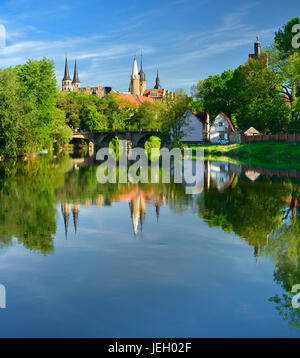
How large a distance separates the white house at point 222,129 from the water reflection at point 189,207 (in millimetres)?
59209

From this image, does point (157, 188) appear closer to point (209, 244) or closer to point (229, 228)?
point (229, 228)

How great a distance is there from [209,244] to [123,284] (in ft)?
15.1

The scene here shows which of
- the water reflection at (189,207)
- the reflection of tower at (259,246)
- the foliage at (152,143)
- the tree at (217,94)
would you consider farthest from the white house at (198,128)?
the reflection of tower at (259,246)

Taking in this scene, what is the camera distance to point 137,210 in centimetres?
2120

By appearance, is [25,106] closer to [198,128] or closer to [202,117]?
[198,128]

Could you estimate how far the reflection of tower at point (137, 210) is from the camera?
1819cm

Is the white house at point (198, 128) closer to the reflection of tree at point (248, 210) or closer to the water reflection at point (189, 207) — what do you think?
the water reflection at point (189, 207)

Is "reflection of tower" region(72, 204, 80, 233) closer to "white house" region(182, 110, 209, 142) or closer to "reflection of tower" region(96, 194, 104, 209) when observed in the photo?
"reflection of tower" region(96, 194, 104, 209)

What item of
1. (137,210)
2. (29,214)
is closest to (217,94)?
(137,210)

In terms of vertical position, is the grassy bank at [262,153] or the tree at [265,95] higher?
the tree at [265,95]

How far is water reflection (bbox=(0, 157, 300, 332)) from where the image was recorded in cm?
1383

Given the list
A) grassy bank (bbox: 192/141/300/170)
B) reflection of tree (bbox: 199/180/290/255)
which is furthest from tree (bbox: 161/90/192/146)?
reflection of tree (bbox: 199/180/290/255)

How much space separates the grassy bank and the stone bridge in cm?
3333
